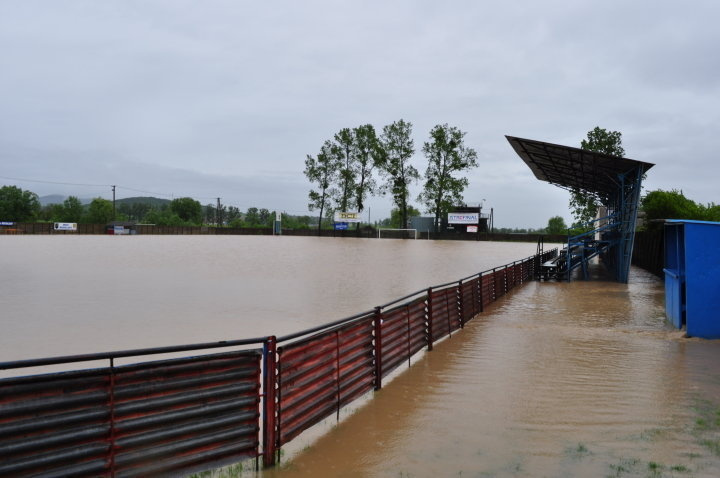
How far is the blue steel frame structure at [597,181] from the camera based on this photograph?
23219 millimetres

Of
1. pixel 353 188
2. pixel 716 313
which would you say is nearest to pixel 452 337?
pixel 716 313

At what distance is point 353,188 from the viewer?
105 metres

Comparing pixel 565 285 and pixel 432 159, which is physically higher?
pixel 432 159

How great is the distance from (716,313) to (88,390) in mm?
11161

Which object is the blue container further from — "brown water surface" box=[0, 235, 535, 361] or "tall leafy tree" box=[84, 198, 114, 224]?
"tall leafy tree" box=[84, 198, 114, 224]

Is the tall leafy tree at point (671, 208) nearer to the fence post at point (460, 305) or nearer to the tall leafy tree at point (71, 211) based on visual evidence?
the fence post at point (460, 305)

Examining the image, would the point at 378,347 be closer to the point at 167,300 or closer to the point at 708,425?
the point at 708,425

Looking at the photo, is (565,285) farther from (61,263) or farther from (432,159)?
(432,159)

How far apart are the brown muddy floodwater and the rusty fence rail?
1.63ft

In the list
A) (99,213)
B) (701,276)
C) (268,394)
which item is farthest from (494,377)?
(99,213)

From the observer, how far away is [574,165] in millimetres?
27484

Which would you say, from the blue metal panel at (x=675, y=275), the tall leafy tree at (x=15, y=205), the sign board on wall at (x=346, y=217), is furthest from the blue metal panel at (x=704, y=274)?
the tall leafy tree at (x=15, y=205)

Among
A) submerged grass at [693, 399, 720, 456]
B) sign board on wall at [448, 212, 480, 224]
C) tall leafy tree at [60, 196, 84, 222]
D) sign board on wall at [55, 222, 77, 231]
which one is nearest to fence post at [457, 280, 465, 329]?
submerged grass at [693, 399, 720, 456]

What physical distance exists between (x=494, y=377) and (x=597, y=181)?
85.8ft
